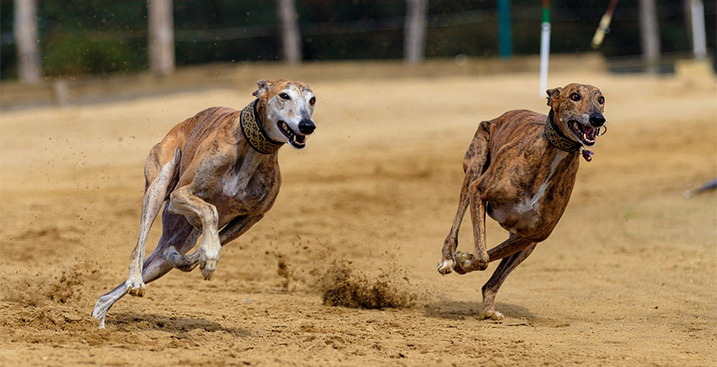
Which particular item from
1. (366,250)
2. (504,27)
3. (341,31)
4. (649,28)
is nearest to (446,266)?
(366,250)

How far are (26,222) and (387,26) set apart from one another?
23194 mm

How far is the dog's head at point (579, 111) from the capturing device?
6.02m

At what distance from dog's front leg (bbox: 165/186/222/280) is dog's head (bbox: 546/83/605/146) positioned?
2103mm

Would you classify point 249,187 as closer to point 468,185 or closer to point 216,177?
point 216,177

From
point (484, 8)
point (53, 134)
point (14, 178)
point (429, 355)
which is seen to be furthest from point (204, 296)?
point (484, 8)

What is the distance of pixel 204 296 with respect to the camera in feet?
24.7

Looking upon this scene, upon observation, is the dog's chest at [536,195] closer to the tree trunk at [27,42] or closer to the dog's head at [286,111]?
the dog's head at [286,111]

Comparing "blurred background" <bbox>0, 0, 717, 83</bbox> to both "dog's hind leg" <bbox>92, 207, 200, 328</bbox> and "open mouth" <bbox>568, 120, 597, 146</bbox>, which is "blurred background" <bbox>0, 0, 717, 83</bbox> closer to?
"dog's hind leg" <bbox>92, 207, 200, 328</bbox>

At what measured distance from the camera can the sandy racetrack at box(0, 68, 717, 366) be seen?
5652 millimetres

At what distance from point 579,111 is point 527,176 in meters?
0.61

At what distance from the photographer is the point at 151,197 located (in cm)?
610

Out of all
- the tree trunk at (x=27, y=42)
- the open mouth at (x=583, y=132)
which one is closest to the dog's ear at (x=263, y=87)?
the open mouth at (x=583, y=132)

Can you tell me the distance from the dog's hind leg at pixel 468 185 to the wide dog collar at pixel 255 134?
1.50 metres

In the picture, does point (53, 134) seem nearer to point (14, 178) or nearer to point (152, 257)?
point (14, 178)
